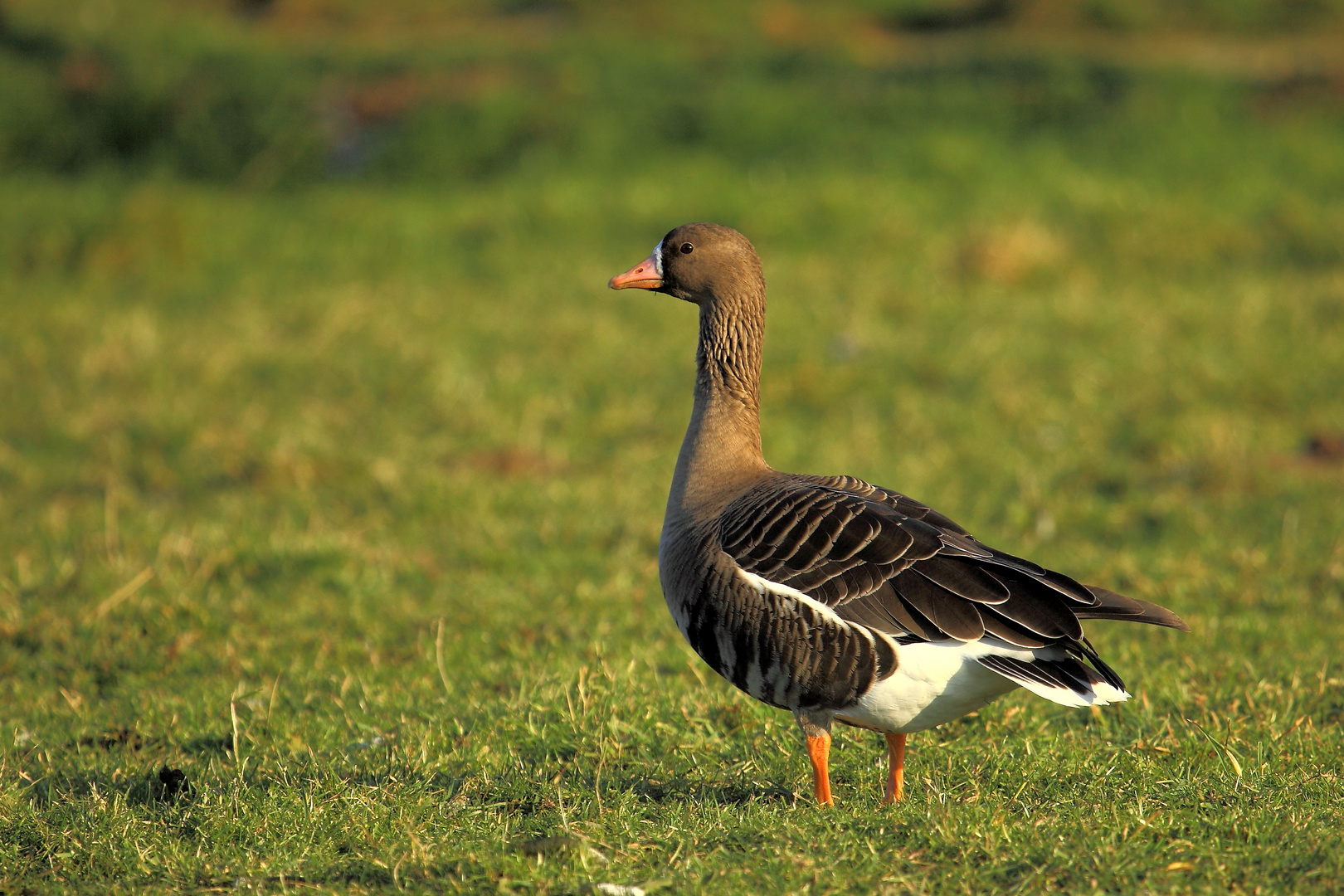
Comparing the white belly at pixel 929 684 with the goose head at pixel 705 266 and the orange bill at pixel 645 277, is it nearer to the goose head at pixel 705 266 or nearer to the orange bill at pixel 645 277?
the goose head at pixel 705 266

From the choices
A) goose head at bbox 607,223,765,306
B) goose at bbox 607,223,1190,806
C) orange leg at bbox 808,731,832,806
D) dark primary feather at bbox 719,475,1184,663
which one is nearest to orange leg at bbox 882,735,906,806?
goose at bbox 607,223,1190,806

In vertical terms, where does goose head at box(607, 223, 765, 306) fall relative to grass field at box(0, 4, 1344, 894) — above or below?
above

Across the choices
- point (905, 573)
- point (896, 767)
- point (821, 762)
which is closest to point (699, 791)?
point (821, 762)

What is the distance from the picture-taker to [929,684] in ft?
13.2

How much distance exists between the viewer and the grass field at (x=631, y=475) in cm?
398

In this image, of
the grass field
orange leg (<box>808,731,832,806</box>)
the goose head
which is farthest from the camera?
the goose head

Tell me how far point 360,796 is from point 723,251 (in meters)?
2.33

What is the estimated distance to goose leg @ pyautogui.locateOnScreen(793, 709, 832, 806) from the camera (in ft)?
13.8

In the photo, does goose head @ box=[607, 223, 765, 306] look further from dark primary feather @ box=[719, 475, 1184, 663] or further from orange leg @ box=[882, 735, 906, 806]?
orange leg @ box=[882, 735, 906, 806]

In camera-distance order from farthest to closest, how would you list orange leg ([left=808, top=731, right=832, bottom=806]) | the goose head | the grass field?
the goose head
orange leg ([left=808, top=731, right=832, bottom=806])
the grass field

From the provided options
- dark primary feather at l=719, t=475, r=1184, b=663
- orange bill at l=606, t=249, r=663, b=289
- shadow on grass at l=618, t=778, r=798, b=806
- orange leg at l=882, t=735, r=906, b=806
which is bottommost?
shadow on grass at l=618, t=778, r=798, b=806

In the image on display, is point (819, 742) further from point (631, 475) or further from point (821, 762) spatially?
point (631, 475)

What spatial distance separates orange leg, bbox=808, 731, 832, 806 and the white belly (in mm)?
238

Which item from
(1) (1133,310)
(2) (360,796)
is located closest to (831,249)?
(1) (1133,310)
